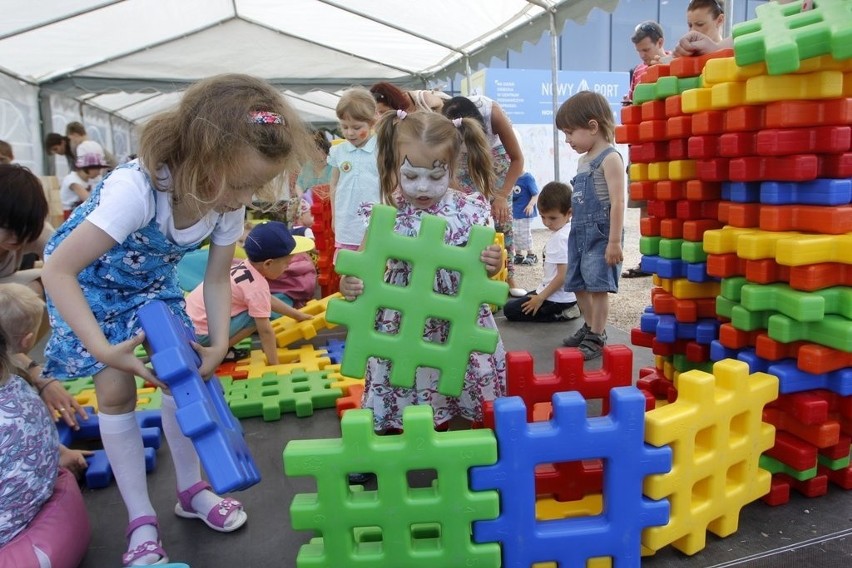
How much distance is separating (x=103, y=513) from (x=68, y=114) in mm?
8287

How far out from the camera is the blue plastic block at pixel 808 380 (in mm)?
1495

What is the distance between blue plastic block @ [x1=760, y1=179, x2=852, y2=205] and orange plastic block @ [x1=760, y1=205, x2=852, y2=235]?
1 centimetres

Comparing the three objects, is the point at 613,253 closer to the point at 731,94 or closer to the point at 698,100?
the point at 698,100

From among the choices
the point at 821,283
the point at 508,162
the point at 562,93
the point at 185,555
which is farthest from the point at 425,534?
the point at 562,93

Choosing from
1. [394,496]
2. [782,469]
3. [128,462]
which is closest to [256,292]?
[128,462]

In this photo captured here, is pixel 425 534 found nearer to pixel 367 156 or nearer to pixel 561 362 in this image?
pixel 561 362

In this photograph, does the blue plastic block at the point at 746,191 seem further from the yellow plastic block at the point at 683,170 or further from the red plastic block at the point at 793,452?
the red plastic block at the point at 793,452

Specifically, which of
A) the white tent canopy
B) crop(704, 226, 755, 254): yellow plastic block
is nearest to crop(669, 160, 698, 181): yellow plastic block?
crop(704, 226, 755, 254): yellow plastic block


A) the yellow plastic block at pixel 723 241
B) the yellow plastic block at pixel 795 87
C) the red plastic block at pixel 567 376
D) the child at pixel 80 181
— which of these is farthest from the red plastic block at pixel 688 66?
the child at pixel 80 181

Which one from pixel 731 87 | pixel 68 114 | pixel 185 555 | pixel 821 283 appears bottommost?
pixel 185 555

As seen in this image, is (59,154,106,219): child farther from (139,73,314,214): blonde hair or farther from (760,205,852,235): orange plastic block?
(760,205,852,235): orange plastic block

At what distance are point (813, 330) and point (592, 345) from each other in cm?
145

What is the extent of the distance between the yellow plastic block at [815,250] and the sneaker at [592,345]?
1.51m

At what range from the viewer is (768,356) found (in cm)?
156
